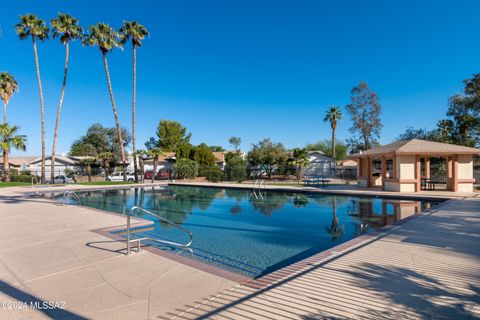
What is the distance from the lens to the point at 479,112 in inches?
828

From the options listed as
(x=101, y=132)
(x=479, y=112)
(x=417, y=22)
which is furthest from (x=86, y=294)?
(x=101, y=132)

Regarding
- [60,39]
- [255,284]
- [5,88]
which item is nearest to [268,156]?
[60,39]

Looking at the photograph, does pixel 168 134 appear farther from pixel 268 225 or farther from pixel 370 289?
pixel 370 289

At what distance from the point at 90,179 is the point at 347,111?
30.7 m

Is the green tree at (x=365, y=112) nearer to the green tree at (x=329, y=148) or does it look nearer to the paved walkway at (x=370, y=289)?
the green tree at (x=329, y=148)

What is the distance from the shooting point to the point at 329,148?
1999 inches

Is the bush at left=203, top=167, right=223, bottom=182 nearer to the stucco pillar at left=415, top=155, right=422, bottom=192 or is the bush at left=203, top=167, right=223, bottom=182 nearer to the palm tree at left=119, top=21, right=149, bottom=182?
the palm tree at left=119, top=21, right=149, bottom=182

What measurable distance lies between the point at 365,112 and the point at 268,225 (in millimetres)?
30804

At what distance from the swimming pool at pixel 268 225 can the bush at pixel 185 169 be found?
12975 mm

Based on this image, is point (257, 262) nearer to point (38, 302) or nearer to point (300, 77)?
point (38, 302)

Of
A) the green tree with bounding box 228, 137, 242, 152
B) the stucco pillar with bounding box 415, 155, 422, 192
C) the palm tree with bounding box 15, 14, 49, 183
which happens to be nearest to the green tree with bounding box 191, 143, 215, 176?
the palm tree with bounding box 15, 14, 49, 183

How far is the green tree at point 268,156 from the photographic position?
30.2 m

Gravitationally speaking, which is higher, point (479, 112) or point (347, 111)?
point (347, 111)

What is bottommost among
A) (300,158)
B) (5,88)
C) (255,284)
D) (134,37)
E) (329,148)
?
(255,284)
